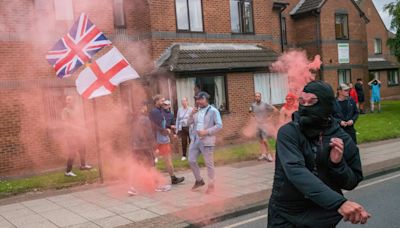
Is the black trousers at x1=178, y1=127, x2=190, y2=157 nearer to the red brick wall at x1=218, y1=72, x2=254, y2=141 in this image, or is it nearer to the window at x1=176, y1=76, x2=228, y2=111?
the window at x1=176, y1=76, x2=228, y2=111

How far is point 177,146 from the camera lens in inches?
512

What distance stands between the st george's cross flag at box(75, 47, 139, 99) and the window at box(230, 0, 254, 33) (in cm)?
834

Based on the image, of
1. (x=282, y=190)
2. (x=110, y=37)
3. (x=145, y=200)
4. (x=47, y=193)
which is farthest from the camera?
(x=110, y=37)

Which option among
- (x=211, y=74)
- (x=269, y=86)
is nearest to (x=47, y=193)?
(x=211, y=74)

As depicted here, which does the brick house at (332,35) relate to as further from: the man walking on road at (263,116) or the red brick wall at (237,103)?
the man walking on road at (263,116)

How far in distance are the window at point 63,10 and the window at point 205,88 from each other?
4.15m

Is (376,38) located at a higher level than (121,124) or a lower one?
higher

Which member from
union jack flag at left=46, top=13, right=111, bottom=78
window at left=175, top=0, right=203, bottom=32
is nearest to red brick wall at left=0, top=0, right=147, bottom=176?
union jack flag at left=46, top=13, right=111, bottom=78

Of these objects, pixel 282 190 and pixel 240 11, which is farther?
pixel 240 11

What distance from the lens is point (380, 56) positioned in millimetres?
33344

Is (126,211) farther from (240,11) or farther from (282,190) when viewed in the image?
(240,11)

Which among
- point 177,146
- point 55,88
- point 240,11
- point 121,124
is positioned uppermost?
point 240,11

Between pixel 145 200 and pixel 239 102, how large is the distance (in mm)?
8449

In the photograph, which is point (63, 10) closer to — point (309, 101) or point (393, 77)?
point (309, 101)
